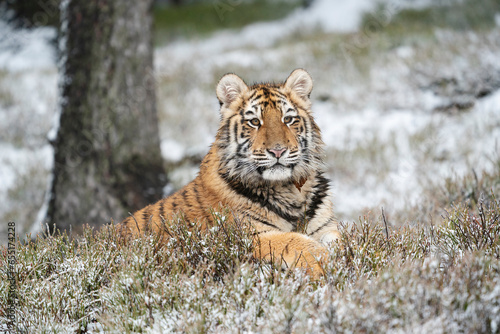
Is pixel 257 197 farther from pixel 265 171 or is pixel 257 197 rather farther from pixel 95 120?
pixel 95 120

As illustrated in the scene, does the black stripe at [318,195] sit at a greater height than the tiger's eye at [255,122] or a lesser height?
lesser

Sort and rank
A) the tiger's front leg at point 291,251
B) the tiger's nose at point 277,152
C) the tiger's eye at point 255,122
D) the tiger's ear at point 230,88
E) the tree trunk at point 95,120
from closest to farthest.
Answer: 1. the tiger's front leg at point 291,251
2. the tiger's nose at point 277,152
3. the tiger's eye at point 255,122
4. the tiger's ear at point 230,88
5. the tree trunk at point 95,120

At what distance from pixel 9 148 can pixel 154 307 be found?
826cm

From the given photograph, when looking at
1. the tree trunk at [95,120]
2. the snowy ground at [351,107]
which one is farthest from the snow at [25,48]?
the tree trunk at [95,120]

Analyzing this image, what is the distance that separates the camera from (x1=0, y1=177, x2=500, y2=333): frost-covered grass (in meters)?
2.16

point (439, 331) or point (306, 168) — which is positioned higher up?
point (306, 168)

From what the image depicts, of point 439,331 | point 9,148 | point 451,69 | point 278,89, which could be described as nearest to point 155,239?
point 278,89

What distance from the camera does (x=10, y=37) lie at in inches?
557

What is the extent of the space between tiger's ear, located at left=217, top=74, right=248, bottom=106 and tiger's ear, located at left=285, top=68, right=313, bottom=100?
1.21ft

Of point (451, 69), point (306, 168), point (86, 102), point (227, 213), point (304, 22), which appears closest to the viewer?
point (227, 213)

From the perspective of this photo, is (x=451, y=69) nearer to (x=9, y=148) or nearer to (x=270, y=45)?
(x=270, y=45)

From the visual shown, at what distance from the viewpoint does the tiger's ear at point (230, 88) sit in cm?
354

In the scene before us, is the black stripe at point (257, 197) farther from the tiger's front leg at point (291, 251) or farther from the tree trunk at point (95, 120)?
the tree trunk at point (95, 120)

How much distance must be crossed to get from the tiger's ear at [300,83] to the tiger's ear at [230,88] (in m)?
0.37
